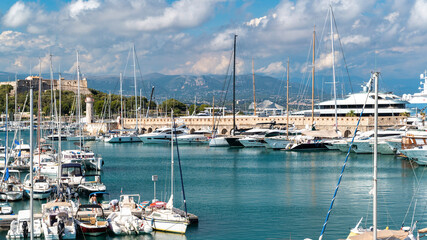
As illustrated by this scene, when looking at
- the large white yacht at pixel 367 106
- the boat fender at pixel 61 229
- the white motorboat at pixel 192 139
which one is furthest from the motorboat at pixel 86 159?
the large white yacht at pixel 367 106

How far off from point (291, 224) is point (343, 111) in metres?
60.7

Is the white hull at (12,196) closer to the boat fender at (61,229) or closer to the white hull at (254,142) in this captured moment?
the boat fender at (61,229)

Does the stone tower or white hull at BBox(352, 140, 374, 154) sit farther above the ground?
the stone tower

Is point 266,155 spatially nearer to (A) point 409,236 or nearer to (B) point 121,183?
(B) point 121,183

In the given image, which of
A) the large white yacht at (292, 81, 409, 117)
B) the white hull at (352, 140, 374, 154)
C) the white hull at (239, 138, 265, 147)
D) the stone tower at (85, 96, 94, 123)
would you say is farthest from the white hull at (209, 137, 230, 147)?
the stone tower at (85, 96, 94, 123)

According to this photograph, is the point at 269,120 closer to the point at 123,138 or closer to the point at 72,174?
the point at 123,138

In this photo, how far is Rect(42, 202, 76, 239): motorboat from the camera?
2187 cm

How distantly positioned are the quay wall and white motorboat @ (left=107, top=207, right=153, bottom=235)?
46.3m

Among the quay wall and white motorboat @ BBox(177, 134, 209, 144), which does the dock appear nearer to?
the quay wall

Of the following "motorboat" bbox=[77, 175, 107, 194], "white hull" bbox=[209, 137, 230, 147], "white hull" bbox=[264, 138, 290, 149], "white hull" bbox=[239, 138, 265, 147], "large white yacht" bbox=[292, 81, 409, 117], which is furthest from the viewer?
"large white yacht" bbox=[292, 81, 409, 117]

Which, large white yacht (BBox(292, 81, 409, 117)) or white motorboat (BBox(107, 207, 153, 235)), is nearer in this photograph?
white motorboat (BBox(107, 207, 153, 235))

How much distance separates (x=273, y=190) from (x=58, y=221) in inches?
627

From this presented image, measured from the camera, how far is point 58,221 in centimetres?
2238

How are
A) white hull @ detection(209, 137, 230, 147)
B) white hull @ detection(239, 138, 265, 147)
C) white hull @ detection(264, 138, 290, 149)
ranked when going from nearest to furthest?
white hull @ detection(264, 138, 290, 149) < white hull @ detection(239, 138, 265, 147) < white hull @ detection(209, 137, 230, 147)
